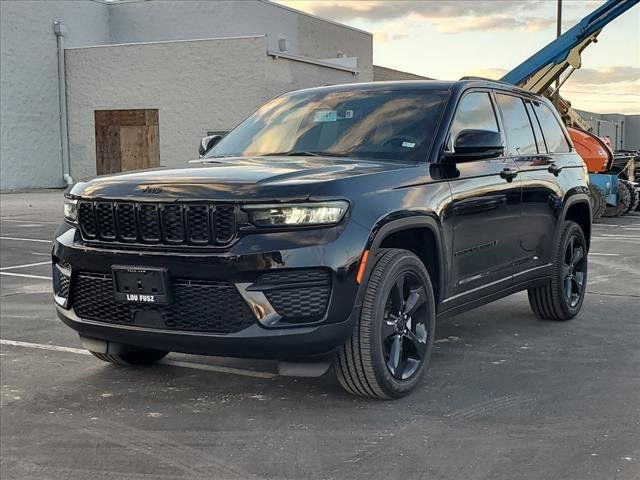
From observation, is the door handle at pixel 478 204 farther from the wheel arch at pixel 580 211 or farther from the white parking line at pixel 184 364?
the white parking line at pixel 184 364

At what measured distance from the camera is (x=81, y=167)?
31703mm

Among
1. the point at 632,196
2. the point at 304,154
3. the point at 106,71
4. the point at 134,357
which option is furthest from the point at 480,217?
the point at 106,71

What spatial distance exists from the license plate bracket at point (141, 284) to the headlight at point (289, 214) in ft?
1.75

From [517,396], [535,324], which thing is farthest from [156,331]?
[535,324]

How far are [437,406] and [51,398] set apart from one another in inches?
86.0

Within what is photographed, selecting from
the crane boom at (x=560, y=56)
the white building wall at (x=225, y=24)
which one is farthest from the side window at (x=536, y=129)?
the white building wall at (x=225, y=24)

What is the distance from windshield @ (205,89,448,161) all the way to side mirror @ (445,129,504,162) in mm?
181

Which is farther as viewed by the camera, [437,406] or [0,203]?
[0,203]

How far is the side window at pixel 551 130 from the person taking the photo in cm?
670

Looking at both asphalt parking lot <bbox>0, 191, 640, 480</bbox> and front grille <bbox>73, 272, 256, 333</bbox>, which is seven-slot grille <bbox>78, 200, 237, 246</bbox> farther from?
asphalt parking lot <bbox>0, 191, 640, 480</bbox>

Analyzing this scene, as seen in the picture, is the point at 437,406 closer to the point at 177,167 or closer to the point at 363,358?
the point at 363,358

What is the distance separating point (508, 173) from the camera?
5.64 meters

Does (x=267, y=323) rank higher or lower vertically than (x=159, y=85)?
lower

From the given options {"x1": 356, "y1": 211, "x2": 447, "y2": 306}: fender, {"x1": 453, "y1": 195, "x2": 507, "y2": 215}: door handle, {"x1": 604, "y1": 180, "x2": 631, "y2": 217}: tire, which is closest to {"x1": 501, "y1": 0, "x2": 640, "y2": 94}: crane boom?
{"x1": 604, "y1": 180, "x2": 631, "y2": 217}: tire
